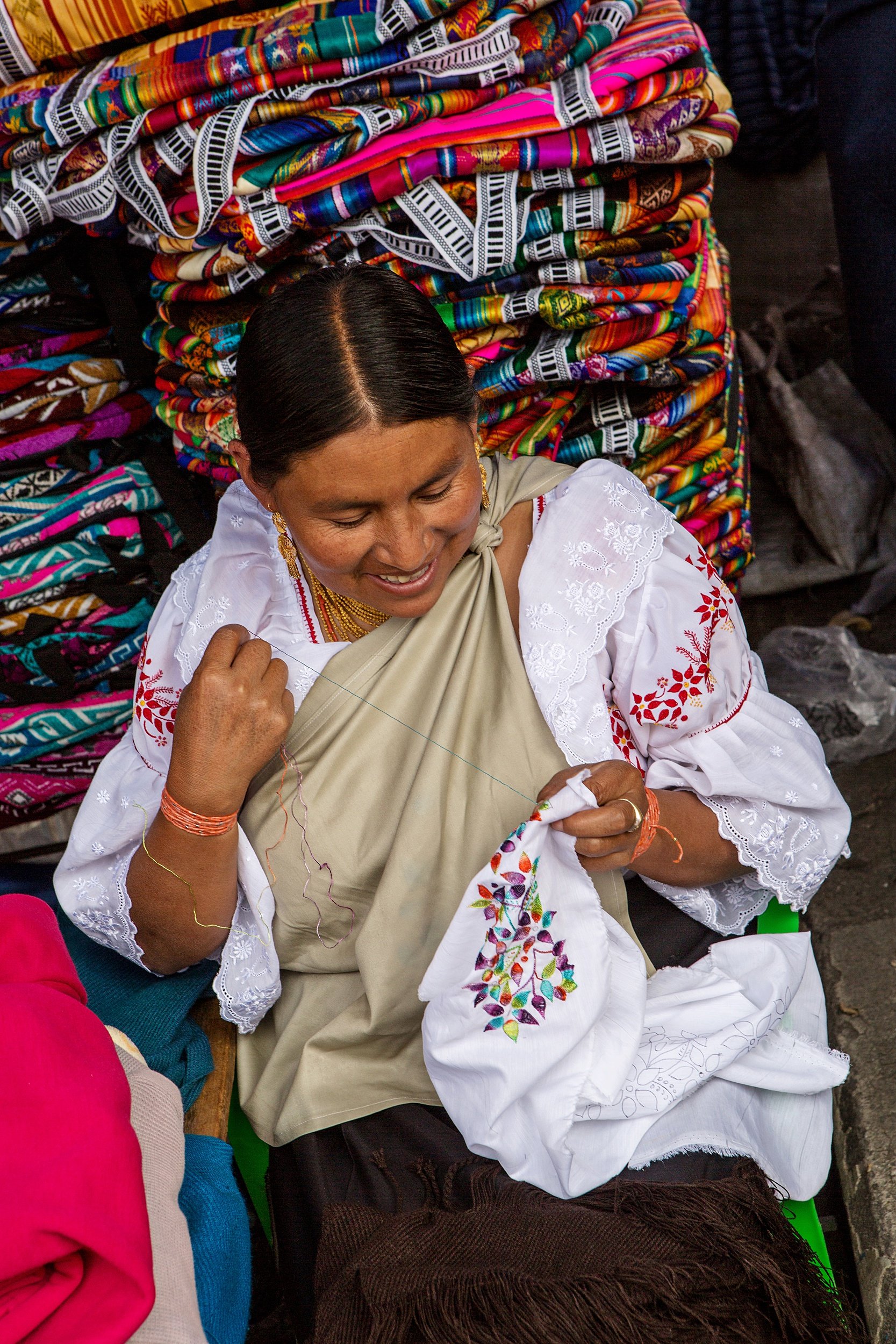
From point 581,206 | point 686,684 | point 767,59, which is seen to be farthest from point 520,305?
point 767,59

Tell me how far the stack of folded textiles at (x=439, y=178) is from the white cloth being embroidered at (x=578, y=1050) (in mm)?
1042

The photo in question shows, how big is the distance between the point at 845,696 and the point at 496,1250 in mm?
2053

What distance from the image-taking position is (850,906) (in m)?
2.68

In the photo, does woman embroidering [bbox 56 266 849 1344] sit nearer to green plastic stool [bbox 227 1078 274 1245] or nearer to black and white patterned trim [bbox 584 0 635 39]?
green plastic stool [bbox 227 1078 274 1245]

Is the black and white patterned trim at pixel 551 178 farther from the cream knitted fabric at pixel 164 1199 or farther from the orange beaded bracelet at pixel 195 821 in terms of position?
the cream knitted fabric at pixel 164 1199

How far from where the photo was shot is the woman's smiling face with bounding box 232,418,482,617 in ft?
4.93

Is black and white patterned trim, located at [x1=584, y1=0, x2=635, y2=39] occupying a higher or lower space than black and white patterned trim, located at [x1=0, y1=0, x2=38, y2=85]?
lower

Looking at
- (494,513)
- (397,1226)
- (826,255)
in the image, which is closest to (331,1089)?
(397,1226)

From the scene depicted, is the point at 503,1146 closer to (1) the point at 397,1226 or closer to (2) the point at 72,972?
(1) the point at 397,1226

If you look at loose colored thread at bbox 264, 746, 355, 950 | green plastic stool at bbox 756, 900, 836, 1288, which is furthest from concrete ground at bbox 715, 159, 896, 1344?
loose colored thread at bbox 264, 746, 355, 950

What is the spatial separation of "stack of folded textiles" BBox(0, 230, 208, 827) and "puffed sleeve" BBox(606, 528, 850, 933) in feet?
4.00

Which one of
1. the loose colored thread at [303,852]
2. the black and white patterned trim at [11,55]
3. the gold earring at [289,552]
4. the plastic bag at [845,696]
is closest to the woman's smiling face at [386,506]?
the gold earring at [289,552]

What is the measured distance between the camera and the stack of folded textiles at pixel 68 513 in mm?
2393

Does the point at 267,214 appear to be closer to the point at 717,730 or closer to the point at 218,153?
the point at 218,153
